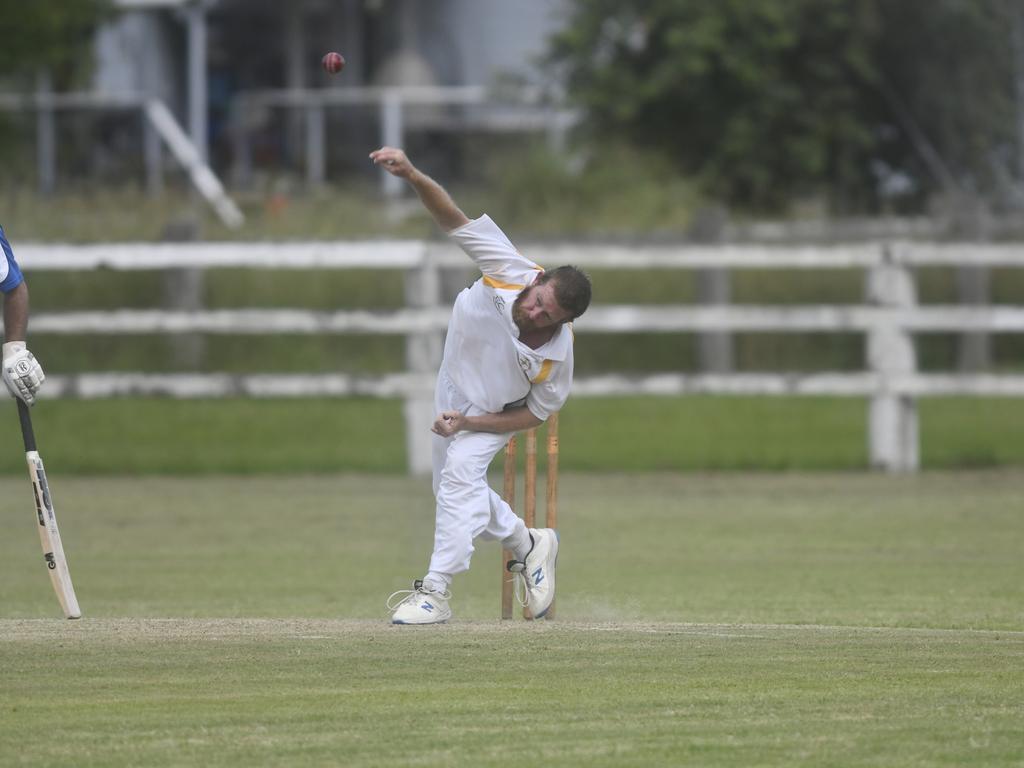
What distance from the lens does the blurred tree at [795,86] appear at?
25.2m

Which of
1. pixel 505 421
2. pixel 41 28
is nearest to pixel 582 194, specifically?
pixel 41 28

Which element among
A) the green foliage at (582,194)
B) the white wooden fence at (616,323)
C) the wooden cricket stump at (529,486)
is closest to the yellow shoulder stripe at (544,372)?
the wooden cricket stump at (529,486)

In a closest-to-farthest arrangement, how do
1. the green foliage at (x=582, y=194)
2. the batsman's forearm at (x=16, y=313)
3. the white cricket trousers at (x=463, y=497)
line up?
1. the white cricket trousers at (x=463, y=497)
2. the batsman's forearm at (x=16, y=313)
3. the green foliage at (x=582, y=194)

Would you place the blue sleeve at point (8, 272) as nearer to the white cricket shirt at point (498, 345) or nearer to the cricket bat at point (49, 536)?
the cricket bat at point (49, 536)

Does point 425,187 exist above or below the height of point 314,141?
above

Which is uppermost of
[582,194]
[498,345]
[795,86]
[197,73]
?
[197,73]

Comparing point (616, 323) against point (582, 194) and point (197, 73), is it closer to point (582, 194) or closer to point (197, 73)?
point (582, 194)

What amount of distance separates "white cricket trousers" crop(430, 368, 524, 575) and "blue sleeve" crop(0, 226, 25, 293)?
1874mm

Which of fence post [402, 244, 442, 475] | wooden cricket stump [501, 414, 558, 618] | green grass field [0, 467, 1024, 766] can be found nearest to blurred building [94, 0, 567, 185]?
fence post [402, 244, 442, 475]

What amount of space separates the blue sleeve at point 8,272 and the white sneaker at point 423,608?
2159mm

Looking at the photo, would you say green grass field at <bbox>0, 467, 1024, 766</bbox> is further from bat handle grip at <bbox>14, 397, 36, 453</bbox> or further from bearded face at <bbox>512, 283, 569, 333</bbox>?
bearded face at <bbox>512, 283, 569, 333</bbox>

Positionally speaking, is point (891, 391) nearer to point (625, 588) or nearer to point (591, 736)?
point (625, 588)

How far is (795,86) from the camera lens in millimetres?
26109

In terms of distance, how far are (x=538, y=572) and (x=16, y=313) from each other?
247cm
